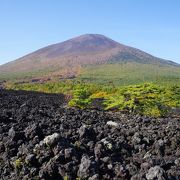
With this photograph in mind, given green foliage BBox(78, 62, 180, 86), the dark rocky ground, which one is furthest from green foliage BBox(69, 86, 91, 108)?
green foliage BBox(78, 62, 180, 86)

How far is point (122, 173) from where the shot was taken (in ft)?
19.7

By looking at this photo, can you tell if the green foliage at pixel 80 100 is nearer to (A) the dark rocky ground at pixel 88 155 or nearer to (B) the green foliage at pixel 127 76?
(A) the dark rocky ground at pixel 88 155

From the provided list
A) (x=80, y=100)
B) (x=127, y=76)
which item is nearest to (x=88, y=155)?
(x=80, y=100)

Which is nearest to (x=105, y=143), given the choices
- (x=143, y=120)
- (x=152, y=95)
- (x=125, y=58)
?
(x=143, y=120)

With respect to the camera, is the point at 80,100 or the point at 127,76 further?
the point at 127,76

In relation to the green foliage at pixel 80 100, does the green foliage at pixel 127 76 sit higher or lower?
lower

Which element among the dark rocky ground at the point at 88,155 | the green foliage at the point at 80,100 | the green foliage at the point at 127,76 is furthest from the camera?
the green foliage at the point at 127,76

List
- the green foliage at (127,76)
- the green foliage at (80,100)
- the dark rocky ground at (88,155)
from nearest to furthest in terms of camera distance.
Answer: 1. the dark rocky ground at (88,155)
2. the green foliage at (80,100)
3. the green foliage at (127,76)

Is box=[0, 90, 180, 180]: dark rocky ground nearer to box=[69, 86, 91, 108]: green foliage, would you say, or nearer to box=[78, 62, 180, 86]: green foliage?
box=[69, 86, 91, 108]: green foliage

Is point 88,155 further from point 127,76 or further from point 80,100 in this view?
point 127,76

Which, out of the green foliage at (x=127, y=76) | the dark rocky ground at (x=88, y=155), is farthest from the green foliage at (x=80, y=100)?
the green foliage at (x=127, y=76)

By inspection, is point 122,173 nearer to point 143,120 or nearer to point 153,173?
point 153,173

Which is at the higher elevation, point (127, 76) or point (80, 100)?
point (80, 100)

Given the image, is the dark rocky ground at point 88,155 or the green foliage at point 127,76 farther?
the green foliage at point 127,76
